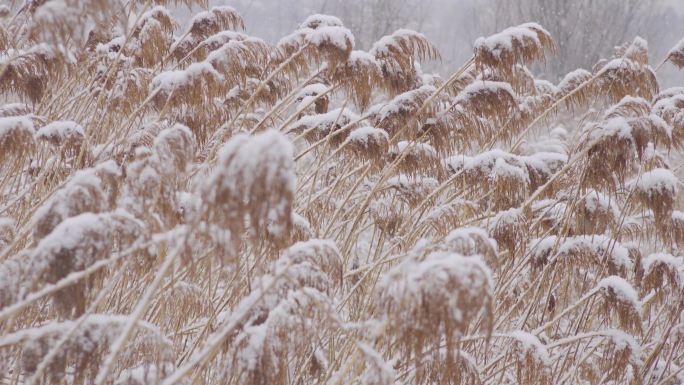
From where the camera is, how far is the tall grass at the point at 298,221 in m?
1.26

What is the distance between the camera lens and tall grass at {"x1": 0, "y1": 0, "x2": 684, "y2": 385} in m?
1.26

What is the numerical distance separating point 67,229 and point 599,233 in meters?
2.52

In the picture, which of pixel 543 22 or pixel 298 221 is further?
pixel 543 22

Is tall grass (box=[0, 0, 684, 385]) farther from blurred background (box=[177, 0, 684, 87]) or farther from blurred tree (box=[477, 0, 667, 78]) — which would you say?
blurred tree (box=[477, 0, 667, 78])

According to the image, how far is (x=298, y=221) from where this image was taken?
2205 mm

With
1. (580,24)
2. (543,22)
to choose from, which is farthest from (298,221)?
(580,24)

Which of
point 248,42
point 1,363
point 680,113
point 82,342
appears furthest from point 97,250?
point 680,113

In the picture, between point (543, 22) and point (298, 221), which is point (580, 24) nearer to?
point (543, 22)

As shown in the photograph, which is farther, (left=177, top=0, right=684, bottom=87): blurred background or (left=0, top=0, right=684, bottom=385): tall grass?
(left=177, top=0, right=684, bottom=87): blurred background

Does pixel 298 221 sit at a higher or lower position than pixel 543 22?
lower

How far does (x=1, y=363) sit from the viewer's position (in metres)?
1.51

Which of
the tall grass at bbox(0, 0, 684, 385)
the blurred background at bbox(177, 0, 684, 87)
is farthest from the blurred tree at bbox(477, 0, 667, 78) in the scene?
the tall grass at bbox(0, 0, 684, 385)

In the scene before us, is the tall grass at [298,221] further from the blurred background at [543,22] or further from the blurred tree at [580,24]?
the blurred tree at [580,24]

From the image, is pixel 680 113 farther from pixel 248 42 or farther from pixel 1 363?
pixel 1 363
